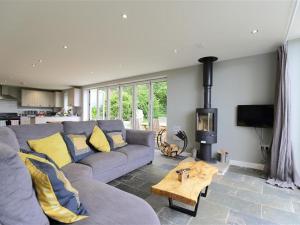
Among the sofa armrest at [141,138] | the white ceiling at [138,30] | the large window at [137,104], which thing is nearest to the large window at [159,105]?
the large window at [137,104]

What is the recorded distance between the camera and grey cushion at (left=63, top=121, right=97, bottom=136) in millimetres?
2844

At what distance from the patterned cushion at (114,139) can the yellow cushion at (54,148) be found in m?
0.89

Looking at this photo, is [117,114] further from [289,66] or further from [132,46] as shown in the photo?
[289,66]

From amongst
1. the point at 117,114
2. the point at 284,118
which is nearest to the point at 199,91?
the point at 284,118

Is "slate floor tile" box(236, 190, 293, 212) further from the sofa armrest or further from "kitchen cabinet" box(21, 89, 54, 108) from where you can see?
"kitchen cabinet" box(21, 89, 54, 108)

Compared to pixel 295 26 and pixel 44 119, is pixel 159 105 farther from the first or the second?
pixel 44 119

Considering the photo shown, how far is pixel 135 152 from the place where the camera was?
124 inches

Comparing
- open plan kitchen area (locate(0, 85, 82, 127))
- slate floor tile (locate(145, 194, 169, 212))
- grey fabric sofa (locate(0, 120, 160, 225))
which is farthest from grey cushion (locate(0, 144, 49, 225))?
open plan kitchen area (locate(0, 85, 82, 127))

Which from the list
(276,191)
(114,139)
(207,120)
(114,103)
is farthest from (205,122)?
(114,103)

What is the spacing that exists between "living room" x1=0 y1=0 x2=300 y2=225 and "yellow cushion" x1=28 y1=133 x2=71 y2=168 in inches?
0.5

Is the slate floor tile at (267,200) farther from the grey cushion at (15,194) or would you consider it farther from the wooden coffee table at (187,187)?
the grey cushion at (15,194)

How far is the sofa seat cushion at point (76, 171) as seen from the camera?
190 cm

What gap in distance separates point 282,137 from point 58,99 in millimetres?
9450

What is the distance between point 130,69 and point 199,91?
2020 millimetres
